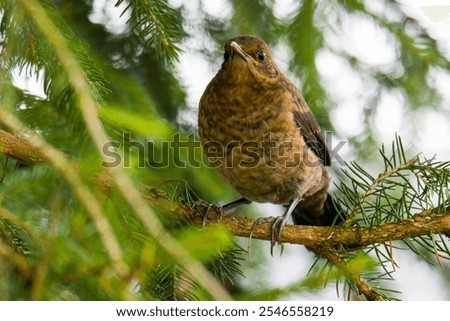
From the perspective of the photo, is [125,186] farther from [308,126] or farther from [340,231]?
[308,126]

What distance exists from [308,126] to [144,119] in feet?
4.10

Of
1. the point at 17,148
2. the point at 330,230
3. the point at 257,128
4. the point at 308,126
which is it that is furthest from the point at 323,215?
the point at 17,148

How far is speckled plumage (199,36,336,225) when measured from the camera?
212 centimetres

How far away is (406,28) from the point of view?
2061mm

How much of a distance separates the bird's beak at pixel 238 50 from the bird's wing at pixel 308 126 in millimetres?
260

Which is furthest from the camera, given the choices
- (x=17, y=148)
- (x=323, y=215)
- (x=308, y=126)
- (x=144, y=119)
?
(x=323, y=215)

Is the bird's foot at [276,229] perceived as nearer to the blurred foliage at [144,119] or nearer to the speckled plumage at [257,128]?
the blurred foliage at [144,119]

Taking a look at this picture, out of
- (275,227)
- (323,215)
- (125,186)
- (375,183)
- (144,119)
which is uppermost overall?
(144,119)

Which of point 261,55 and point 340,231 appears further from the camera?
point 261,55

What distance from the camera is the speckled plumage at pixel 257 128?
2123 millimetres

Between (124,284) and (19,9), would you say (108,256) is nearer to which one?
(124,284)

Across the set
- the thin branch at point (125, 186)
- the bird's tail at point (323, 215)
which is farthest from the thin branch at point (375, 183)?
the bird's tail at point (323, 215)

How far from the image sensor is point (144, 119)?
1.03 meters

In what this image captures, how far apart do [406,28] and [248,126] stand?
1.88ft
